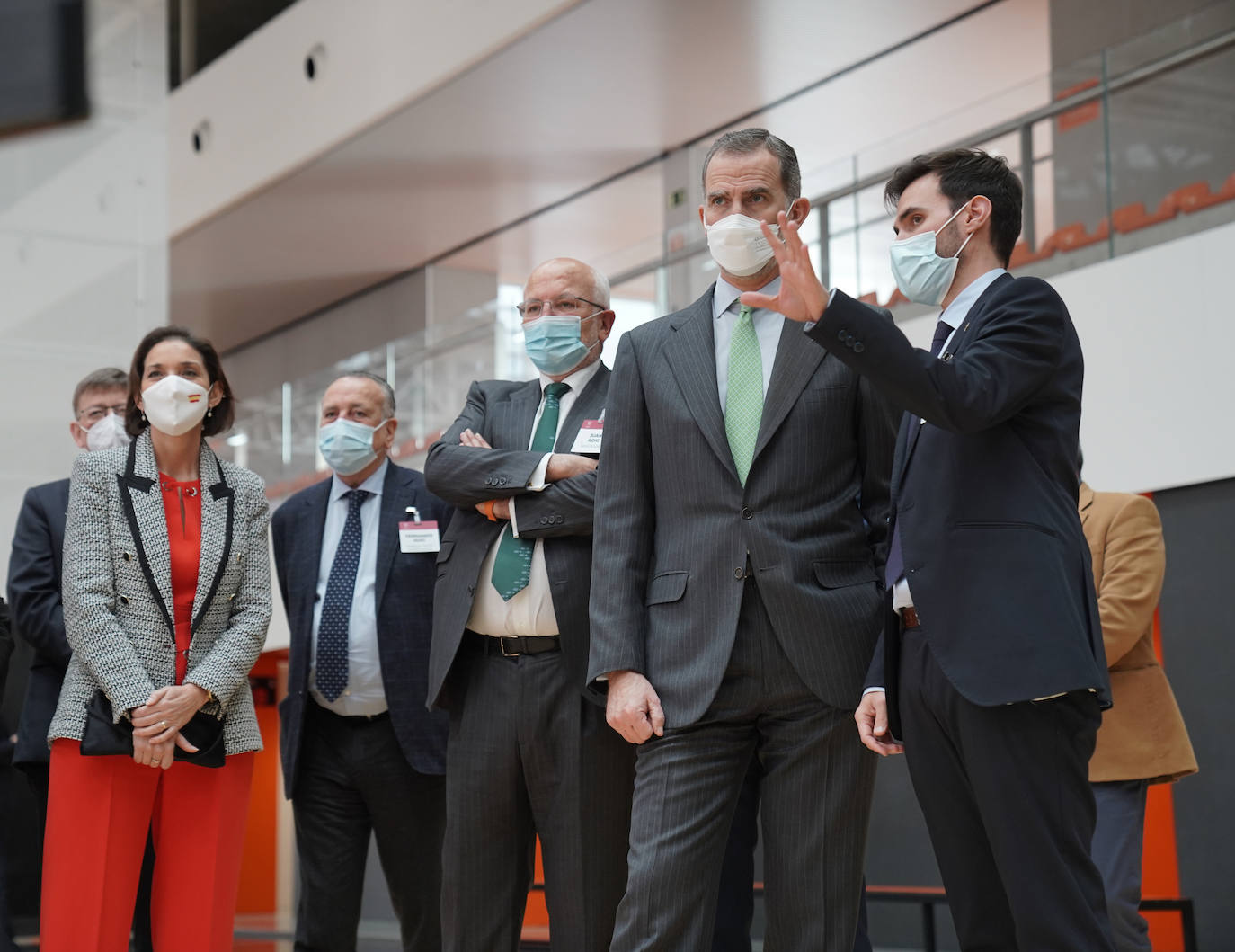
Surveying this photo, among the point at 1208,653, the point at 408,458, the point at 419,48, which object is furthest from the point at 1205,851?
the point at 419,48

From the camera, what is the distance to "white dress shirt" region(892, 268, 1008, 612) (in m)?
2.50

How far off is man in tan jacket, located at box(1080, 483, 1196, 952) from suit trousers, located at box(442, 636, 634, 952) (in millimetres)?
1582

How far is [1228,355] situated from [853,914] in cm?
411

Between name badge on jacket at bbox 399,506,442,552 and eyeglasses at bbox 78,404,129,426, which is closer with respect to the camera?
name badge on jacket at bbox 399,506,442,552

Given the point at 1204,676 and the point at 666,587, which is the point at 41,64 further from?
the point at 1204,676

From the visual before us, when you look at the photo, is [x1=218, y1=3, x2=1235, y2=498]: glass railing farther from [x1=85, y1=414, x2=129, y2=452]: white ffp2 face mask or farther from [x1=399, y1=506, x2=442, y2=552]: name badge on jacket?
[x1=85, y1=414, x2=129, y2=452]: white ffp2 face mask

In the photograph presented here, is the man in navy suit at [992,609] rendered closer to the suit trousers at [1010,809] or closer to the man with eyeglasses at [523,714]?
the suit trousers at [1010,809]

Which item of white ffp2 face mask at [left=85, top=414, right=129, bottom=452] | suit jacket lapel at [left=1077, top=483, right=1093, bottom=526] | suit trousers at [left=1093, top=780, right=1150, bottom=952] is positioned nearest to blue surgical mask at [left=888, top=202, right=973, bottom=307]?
suit jacket lapel at [left=1077, top=483, right=1093, bottom=526]

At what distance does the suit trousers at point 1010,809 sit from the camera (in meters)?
2.23

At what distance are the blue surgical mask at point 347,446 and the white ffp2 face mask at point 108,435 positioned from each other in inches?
22.4

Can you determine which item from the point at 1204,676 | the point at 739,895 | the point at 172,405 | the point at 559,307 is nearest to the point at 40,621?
the point at 172,405

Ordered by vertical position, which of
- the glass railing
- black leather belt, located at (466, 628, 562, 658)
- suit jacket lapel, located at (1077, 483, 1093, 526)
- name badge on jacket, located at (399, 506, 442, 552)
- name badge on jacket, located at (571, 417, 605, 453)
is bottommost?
black leather belt, located at (466, 628, 562, 658)

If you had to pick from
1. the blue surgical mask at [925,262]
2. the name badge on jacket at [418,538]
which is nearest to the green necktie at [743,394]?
the blue surgical mask at [925,262]

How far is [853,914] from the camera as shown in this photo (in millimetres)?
2555
